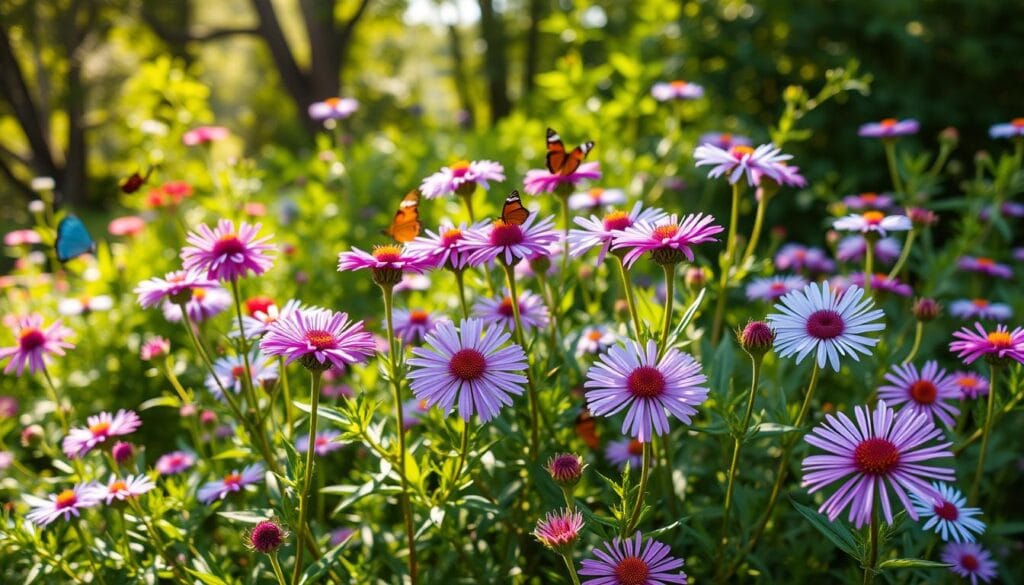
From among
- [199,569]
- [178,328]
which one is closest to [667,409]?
[199,569]

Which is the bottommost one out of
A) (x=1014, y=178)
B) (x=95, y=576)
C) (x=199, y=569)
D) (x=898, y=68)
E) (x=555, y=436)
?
(x=95, y=576)

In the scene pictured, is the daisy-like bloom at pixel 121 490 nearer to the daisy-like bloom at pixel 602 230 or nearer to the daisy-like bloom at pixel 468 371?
the daisy-like bloom at pixel 468 371

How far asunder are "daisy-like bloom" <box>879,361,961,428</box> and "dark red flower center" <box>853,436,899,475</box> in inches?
23.0

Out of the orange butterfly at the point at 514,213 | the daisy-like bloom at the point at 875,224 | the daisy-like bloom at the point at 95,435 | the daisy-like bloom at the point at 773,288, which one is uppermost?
the daisy-like bloom at the point at 875,224

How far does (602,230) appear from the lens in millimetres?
1612

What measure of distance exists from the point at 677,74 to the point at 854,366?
3.61 metres

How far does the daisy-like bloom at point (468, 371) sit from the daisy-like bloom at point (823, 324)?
50 cm

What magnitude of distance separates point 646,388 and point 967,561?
47.9 inches

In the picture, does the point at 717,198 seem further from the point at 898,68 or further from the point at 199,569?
the point at 199,569

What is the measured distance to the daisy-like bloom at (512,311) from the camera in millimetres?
1901

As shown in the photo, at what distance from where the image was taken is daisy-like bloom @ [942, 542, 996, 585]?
192cm

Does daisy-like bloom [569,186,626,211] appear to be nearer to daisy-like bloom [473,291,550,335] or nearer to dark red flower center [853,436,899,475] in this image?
daisy-like bloom [473,291,550,335]

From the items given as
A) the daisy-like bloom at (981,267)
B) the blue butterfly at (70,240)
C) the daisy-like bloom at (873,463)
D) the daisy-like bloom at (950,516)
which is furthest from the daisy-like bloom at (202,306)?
the daisy-like bloom at (981,267)

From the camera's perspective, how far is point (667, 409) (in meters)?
1.33
